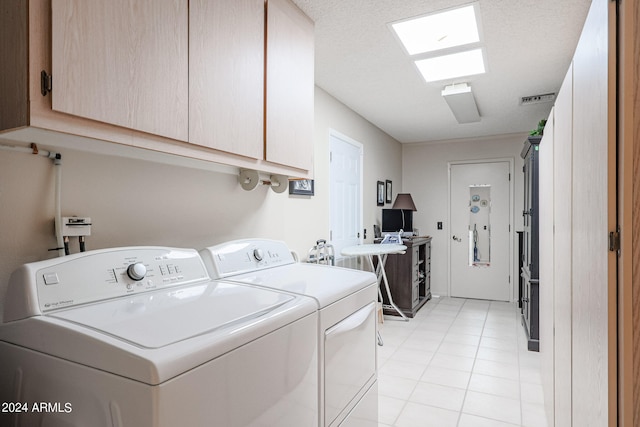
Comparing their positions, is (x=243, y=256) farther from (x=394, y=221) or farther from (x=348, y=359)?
(x=394, y=221)

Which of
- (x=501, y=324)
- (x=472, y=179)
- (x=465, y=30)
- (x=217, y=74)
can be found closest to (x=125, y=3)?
(x=217, y=74)

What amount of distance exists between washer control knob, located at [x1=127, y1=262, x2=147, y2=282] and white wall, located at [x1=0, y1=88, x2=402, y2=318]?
251 mm

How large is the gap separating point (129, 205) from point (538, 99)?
3769mm

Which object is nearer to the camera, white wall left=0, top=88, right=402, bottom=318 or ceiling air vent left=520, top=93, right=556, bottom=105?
white wall left=0, top=88, right=402, bottom=318

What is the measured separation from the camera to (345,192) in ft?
12.6

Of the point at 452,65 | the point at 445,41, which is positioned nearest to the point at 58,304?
the point at 445,41

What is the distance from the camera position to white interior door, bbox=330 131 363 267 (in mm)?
3578

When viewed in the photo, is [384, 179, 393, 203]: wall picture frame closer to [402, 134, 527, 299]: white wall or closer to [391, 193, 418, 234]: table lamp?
[391, 193, 418, 234]: table lamp

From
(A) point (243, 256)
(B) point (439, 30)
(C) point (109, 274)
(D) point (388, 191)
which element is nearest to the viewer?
(C) point (109, 274)

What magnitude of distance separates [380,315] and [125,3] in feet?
12.2

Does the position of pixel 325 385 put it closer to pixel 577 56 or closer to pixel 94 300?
pixel 94 300

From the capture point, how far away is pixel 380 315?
409cm

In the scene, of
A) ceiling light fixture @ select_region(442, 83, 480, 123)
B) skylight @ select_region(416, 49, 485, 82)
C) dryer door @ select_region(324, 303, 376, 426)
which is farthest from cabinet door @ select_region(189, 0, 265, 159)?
ceiling light fixture @ select_region(442, 83, 480, 123)

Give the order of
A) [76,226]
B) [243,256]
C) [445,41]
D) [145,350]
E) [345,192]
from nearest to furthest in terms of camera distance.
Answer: [145,350]
[76,226]
[243,256]
[445,41]
[345,192]
